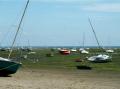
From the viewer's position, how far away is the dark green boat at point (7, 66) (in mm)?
38156

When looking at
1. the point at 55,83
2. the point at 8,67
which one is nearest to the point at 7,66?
the point at 8,67

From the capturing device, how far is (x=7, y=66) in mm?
38281

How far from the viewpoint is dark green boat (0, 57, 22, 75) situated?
1502 inches

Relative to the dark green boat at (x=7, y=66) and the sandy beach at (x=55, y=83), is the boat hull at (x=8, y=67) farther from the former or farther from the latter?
the sandy beach at (x=55, y=83)

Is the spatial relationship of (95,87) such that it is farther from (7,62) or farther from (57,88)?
(7,62)

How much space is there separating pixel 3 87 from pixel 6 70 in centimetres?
966

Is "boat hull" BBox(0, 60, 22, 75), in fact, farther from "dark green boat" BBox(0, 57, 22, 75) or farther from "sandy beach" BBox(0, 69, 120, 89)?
"sandy beach" BBox(0, 69, 120, 89)

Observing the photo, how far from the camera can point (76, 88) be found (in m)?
30.0

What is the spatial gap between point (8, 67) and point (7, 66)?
171mm

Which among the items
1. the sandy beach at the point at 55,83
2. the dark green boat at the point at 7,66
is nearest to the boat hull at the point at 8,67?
the dark green boat at the point at 7,66

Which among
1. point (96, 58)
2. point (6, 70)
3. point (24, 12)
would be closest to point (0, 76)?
point (6, 70)

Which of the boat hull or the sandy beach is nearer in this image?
the sandy beach

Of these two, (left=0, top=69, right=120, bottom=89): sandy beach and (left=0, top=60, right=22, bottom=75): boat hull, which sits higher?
(left=0, top=60, right=22, bottom=75): boat hull

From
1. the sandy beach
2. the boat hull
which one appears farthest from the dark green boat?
the sandy beach
